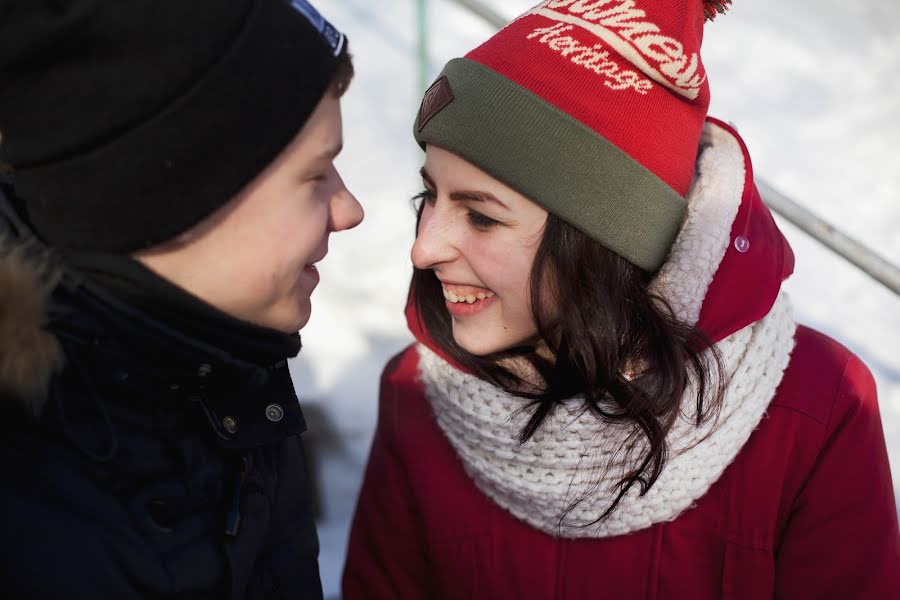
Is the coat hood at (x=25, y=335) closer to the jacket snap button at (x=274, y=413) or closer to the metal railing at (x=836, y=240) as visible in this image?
the jacket snap button at (x=274, y=413)

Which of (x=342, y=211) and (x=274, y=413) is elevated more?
(x=342, y=211)

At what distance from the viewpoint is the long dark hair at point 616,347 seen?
5.34 feet

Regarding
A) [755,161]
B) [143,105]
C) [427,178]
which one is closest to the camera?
[143,105]

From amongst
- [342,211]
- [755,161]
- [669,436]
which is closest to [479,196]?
[342,211]

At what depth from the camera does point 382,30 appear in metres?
4.08

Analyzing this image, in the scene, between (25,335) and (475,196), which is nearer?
(25,335)

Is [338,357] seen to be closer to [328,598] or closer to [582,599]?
[328,598]

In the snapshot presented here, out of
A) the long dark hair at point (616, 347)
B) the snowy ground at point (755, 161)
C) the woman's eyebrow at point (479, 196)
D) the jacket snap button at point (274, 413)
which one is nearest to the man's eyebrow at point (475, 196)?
the woman's eyebrow at point (479, 196)

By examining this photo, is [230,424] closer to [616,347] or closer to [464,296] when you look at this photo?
[464,296]

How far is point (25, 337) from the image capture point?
3.43ft

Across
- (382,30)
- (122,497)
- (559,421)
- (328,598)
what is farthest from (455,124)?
(382,30)

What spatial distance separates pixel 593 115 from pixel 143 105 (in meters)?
0.87

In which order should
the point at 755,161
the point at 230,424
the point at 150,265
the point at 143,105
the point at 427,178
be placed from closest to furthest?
1. the point at 143,105
2. the point at 150,265
3. the point at 230,424
4. the point at 427,178
5. the point at 755,161

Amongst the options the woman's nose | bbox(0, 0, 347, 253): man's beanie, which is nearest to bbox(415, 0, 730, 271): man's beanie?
the woman's nose
